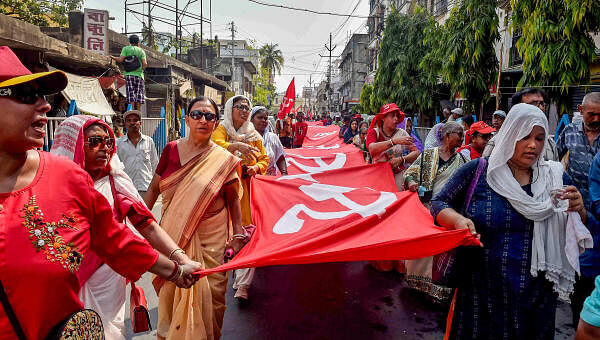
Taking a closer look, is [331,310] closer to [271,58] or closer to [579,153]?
[579,153]

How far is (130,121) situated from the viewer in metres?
5.78

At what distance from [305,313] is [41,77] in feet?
11.0

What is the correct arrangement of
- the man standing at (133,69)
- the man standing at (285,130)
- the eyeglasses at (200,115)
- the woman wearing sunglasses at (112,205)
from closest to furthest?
the woman wearing sunglasses at (112,205) < the eyeglasses at (200,115) < the man standing at (133,69) < the man standing at (285,130)

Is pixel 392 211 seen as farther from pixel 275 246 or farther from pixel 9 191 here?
pixel 9 191

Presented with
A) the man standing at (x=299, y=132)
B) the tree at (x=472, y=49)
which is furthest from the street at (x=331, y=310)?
the man standing at (x=299, y=132)

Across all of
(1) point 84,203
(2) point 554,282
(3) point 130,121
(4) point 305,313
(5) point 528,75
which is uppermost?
(5) point 528,75

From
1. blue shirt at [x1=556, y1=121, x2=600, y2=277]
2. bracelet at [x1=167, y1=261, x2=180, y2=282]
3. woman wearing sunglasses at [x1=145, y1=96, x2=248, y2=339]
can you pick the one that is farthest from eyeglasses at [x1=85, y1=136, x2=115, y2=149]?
blue shirt at [x1=556, y1=121, x2=600, y2=277]

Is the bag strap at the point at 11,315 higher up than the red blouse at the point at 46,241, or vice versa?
the red blouse at the point at 46,241

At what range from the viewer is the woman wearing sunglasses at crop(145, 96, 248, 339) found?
2.93 m

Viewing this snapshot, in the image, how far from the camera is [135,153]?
5.88 metres

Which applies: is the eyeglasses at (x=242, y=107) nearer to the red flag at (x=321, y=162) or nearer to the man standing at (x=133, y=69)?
the red flag at (x=321, y=162)

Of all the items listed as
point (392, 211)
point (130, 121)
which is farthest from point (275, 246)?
point (130, 121)

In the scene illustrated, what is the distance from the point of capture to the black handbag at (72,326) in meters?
1.28

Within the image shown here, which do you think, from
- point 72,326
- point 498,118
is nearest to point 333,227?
point 72,326
